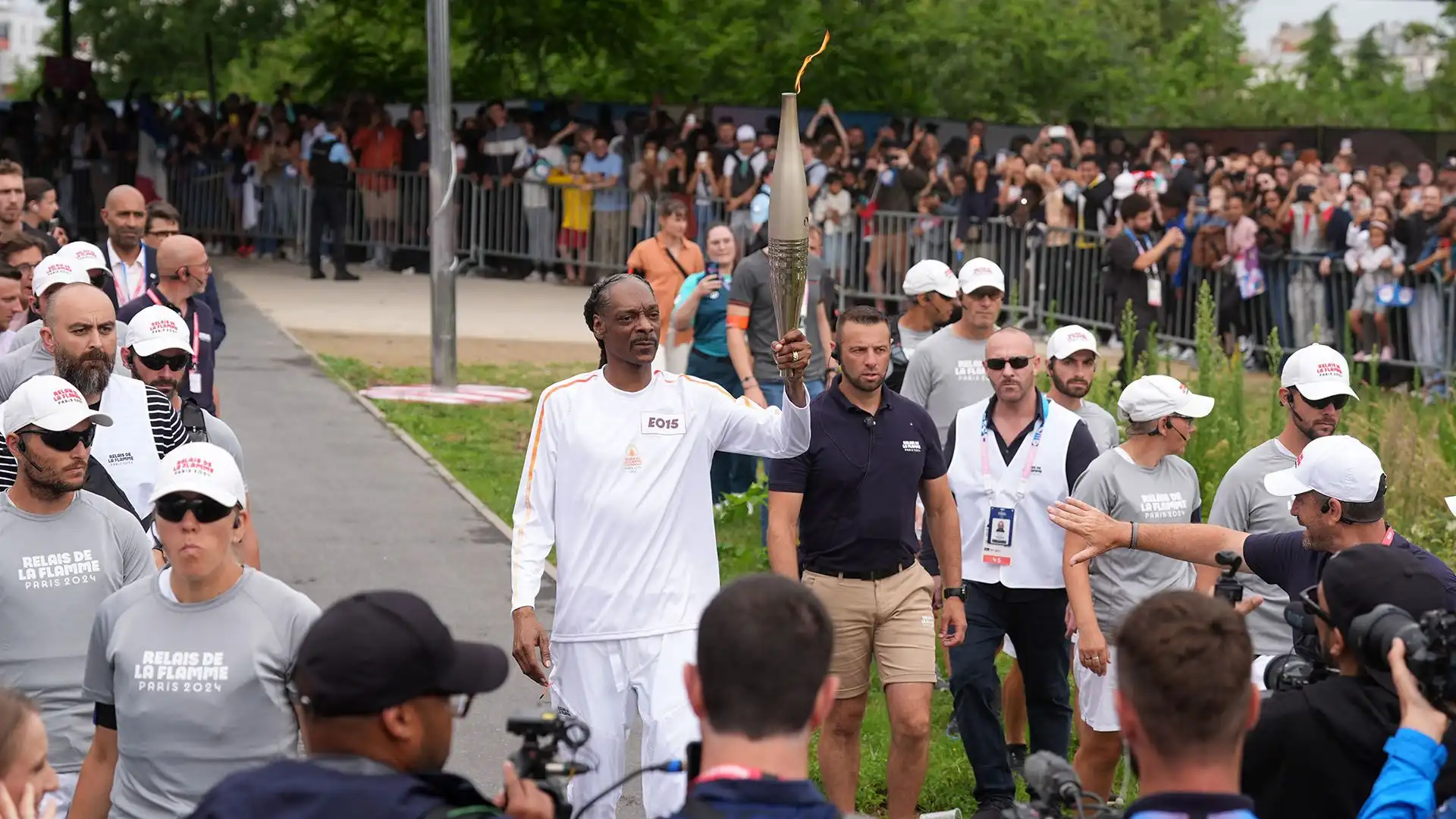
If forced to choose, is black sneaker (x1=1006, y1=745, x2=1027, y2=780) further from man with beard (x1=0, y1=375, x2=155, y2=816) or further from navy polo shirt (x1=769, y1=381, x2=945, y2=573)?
man with beard (x1=0, y1=375, x2=155, y2=816)

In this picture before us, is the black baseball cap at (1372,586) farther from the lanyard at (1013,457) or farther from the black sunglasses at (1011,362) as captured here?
the black sunglasses at (1011,362)

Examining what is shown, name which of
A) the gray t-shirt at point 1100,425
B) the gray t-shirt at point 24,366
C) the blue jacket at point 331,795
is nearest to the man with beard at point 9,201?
the gray t-shirt at point 24,366

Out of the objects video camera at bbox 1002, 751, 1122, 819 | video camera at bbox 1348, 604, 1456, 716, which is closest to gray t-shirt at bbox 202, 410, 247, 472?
video camera at bbox 1002, 751, 1122, 819

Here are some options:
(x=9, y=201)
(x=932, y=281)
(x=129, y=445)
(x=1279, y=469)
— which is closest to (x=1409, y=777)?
(x=1279, y=469)

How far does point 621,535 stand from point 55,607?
5.93ft

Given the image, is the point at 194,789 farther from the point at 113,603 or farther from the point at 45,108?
the point at 45,108

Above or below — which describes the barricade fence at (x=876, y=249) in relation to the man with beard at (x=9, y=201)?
below

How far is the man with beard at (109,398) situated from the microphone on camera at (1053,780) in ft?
12.8

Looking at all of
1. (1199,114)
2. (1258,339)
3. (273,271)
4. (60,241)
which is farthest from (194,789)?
(1199,114)

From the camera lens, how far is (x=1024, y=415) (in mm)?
8258

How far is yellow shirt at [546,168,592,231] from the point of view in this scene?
82.5ft

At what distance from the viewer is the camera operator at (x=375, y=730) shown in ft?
11.9

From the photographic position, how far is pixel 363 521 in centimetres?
1310

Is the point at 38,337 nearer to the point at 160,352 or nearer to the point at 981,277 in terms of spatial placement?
the point at 160,352
